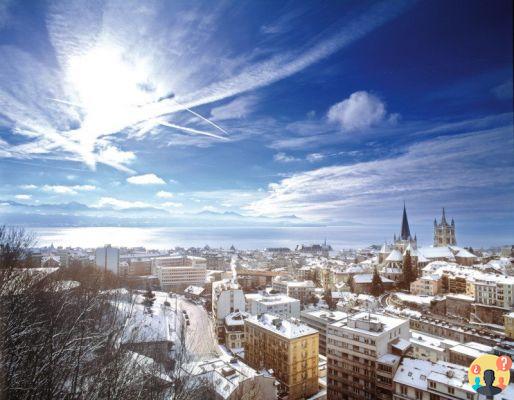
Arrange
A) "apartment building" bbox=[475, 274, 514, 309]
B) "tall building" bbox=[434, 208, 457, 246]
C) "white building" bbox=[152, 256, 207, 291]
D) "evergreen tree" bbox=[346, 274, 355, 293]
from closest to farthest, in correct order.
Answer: "apartment building" bbox=[475, 274, 514, 309], "evergreen tree" bbox=[346, 274, 355, 293], "white building" bbox=[152, 256, 207, 291], "tall building" bbox=[434, 208, 457, 246]

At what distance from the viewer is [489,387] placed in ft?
7.04

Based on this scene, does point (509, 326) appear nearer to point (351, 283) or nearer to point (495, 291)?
point (495, 291)

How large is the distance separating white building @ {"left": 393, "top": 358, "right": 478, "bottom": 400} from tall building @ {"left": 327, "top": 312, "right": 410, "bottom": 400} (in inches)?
6.7

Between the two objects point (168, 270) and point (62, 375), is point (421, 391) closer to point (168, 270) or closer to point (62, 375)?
point (62, 375)

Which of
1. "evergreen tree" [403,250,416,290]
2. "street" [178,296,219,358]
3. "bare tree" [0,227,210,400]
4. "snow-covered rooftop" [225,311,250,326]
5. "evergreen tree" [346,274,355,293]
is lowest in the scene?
"street" [178,296,219,358]

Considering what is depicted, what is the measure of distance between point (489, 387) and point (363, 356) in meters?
4.82

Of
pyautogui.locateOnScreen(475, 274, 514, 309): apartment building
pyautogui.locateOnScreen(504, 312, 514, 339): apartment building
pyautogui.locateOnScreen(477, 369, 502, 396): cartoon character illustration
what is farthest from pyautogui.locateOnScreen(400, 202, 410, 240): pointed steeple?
pyautogui.locateOnScreen(477, 369, 502, 396): cartoon character illustration

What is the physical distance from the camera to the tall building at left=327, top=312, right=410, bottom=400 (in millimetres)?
6219

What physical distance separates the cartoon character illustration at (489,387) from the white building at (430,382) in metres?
3.66

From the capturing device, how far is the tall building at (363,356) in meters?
6.22

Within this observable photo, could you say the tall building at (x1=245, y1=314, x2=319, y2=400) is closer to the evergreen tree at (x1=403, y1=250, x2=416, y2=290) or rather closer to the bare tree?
the bare tree

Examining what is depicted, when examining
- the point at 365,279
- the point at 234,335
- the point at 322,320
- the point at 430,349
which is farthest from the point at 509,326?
the point at 365,279

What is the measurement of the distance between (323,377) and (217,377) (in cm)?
424

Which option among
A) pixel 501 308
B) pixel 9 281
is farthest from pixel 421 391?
pixel 501 308
